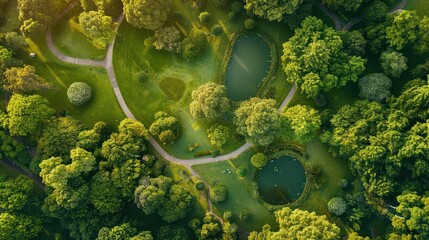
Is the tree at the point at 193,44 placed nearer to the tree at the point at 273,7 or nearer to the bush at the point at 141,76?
the bush at the point at 141,76

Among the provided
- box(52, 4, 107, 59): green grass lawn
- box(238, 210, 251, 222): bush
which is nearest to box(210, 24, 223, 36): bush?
box(52, 4, 107, 59): green grass lawn

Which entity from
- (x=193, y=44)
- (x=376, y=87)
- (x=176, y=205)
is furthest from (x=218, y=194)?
(x=376, y=87)

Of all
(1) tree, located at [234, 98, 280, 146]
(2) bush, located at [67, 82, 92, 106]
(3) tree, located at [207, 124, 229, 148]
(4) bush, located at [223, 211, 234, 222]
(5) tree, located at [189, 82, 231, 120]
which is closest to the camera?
(1) tree, located at [234, 98, 280, 146]

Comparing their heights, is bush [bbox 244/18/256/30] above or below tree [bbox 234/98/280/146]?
above

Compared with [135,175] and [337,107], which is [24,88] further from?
[337,107]

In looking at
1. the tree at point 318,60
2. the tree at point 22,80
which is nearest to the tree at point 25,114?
the tree at point 22,80

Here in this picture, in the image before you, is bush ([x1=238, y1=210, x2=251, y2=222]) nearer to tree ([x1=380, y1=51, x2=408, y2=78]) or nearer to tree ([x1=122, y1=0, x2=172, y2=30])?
tree ([x1=380, y1=51, x2=408, y2=78])

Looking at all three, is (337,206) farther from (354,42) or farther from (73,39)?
(73,39)
